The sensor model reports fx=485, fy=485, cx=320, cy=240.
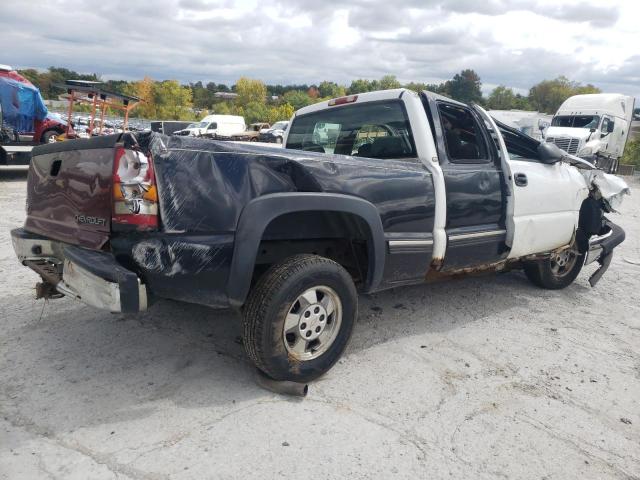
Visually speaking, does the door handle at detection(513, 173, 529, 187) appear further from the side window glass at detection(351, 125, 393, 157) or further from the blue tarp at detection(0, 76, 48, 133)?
the blue tarp at detection(0, 76, 48, 133)

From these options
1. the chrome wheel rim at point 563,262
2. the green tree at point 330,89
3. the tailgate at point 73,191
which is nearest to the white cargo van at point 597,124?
the chrome wheel rim at point 563,262

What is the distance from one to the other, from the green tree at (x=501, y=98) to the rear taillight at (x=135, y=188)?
89950mm

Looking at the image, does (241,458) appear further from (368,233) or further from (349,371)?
(368,233)

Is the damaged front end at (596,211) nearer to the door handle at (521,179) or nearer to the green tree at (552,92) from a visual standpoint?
the door handle at (521,179)

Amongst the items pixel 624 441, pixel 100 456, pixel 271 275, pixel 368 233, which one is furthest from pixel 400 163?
pixel 100 456

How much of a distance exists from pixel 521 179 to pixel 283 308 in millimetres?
2642

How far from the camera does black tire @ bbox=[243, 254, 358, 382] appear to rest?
8.91 ft

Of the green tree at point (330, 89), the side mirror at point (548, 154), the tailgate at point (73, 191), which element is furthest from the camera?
the green tree at point (330, 89)

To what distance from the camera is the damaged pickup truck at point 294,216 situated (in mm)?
2502

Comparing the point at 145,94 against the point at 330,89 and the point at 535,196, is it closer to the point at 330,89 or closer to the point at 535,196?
the point at 330,89

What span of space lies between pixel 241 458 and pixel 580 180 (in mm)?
4397

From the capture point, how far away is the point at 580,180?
5.00 m

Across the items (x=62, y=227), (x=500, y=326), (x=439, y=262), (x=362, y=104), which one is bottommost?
(x=500, y=326)

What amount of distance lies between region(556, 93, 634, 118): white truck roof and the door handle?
2121 cm
